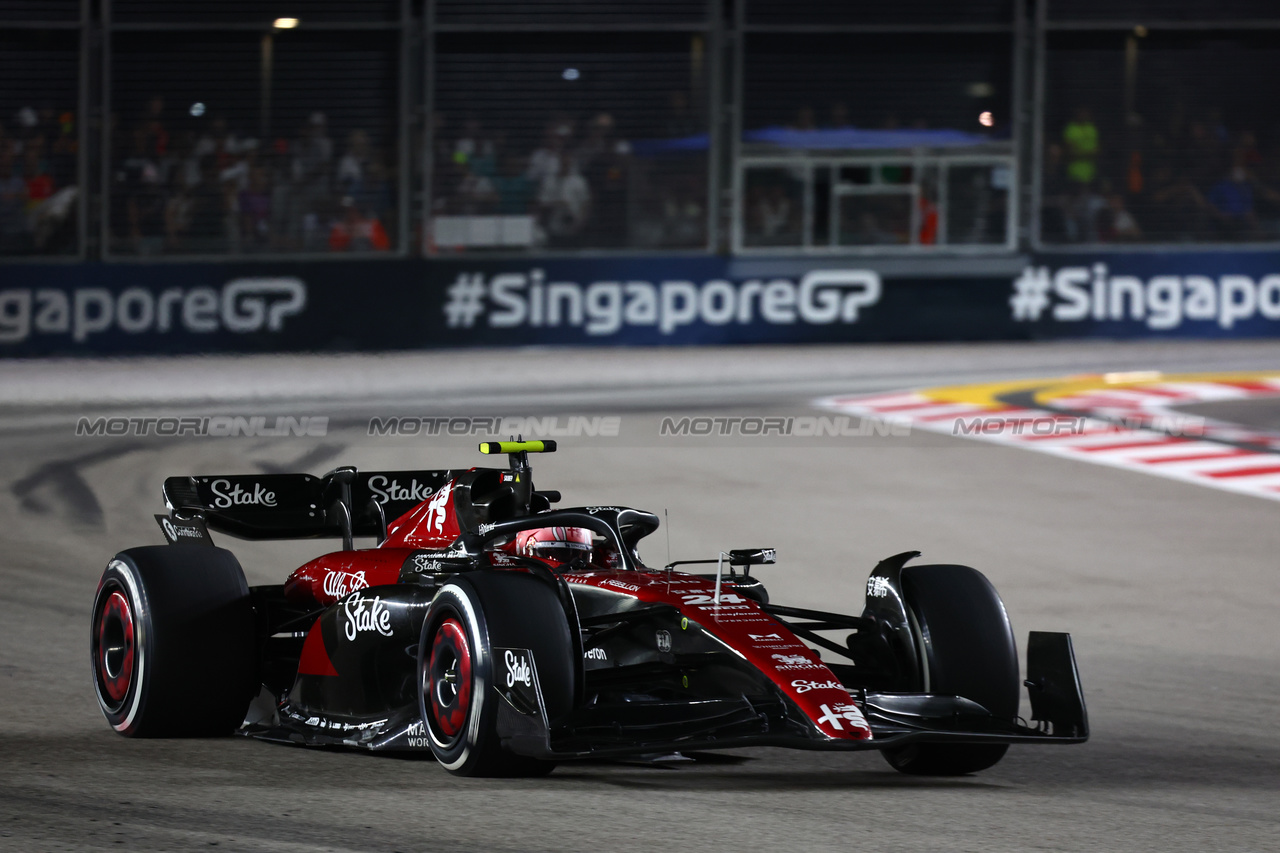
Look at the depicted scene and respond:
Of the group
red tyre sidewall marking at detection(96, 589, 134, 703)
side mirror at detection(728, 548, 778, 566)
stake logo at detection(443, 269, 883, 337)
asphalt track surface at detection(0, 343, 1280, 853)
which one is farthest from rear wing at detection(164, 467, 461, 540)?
stake logo at detection(443, 269, 883, 337)

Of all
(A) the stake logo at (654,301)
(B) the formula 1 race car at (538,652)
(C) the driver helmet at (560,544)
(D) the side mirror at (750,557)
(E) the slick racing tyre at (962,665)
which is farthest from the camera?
(A) the stake logo at (654,301)

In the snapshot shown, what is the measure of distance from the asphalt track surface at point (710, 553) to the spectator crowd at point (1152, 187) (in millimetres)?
2020

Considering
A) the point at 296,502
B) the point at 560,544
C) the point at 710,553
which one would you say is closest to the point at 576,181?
the point at 710,553

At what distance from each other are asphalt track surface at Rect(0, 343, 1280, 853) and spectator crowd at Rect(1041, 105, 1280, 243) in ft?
6.63

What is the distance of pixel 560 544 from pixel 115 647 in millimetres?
1571

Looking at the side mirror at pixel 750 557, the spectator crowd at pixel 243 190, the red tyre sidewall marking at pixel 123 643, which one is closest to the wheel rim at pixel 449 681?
the side mirror at pixel 750 557

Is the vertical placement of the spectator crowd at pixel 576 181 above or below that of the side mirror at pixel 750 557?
above

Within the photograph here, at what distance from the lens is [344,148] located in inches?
842

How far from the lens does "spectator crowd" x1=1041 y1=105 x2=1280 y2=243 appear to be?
72.7ft

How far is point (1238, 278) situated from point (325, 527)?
1620cm

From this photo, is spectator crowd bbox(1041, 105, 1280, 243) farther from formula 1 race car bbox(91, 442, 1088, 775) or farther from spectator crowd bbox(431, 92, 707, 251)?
formula 1 race car bbox(91, 442, 1088, 775)

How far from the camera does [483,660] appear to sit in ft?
17.1

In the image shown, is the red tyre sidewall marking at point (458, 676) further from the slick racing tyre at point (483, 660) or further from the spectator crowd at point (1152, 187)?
the spectator crowd at point (1152, 187)

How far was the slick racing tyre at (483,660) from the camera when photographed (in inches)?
206
